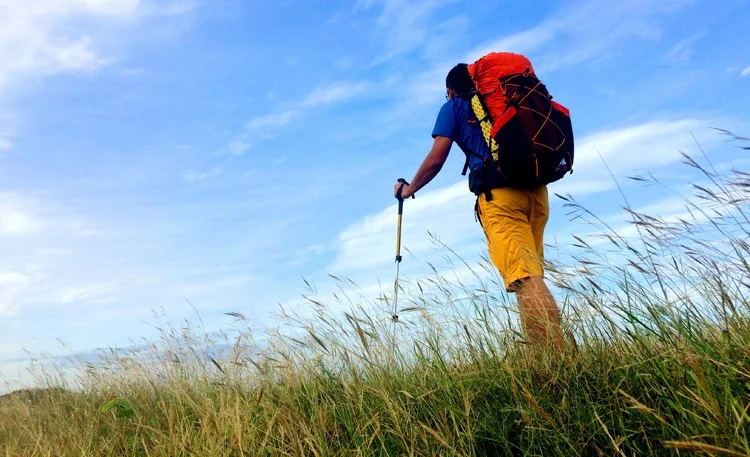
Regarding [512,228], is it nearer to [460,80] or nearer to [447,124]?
[447,124]

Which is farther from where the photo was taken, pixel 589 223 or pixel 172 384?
pixel 172 384

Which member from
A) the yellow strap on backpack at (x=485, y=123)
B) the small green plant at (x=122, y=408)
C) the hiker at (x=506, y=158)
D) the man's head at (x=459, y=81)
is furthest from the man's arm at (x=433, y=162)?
the small green plant at (x=122, y=408)

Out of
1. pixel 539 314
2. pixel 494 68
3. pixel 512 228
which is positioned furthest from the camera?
pixel 494 68

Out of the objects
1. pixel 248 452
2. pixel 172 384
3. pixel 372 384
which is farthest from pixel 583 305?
pixel 172 384

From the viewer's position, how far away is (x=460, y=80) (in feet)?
14.8

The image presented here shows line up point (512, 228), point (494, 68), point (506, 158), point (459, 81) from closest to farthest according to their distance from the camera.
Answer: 1. point (506, 158)
2. point (512, 228)
3. point (494, 68)
4. point (459, 81)

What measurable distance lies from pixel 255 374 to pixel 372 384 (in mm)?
1455

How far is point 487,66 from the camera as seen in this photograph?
14.0 feet

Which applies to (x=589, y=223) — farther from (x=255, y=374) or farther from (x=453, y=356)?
(x=255, y=374)

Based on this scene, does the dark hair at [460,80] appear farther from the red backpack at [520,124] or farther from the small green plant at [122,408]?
the small green plant at [122,408]

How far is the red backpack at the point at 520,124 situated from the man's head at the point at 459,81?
0.50 feet

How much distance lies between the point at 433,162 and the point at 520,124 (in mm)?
823

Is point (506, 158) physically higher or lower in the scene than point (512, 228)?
higher

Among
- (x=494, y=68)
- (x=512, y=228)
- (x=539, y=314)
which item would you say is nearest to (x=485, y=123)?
(x=494, y=68)
